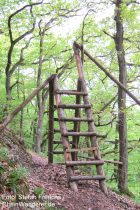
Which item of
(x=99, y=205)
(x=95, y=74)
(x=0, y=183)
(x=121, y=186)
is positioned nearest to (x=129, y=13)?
(x=121, y=186)

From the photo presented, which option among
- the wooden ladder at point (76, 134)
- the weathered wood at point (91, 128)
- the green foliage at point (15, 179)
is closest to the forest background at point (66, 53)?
the weathered wood at point (91, 128)

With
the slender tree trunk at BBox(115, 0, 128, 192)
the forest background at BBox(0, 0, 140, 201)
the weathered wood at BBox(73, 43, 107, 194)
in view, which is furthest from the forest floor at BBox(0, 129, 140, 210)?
the forest background at BBox(0, 0, 140, 201)

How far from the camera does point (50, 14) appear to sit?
17.2 m

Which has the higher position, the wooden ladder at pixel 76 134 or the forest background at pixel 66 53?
the forest background at pixel 66 53

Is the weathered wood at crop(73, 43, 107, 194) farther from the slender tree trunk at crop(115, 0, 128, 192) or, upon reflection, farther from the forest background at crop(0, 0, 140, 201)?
the forest background at crop(0, 0, 140, 201)

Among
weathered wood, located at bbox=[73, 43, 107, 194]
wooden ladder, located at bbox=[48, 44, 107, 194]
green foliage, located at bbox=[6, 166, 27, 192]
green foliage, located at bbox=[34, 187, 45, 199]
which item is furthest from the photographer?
weathered wood, located at bbox=[73, 43, 107, 194]

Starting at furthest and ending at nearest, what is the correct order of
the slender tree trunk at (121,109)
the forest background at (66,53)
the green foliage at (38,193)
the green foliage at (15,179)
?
the forest background at (66,53) → the slender tree trunk at (121,109) → the green foliage at (38,193) → the green foliage at (15,179)

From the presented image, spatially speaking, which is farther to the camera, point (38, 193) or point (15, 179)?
point (38, 193)

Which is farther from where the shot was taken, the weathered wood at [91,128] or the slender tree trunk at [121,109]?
the slender tree trunk at [121,109]

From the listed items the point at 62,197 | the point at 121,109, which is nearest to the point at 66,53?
the point at 121,109

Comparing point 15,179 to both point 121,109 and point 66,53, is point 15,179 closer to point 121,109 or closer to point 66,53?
point 121,109

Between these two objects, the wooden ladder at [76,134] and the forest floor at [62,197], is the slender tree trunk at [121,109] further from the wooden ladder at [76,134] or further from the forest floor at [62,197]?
the forest floor at [62,197]

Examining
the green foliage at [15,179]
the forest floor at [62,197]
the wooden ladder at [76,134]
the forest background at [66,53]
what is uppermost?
the forest background at [66,53]

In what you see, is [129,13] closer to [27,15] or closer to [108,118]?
[27,15]
